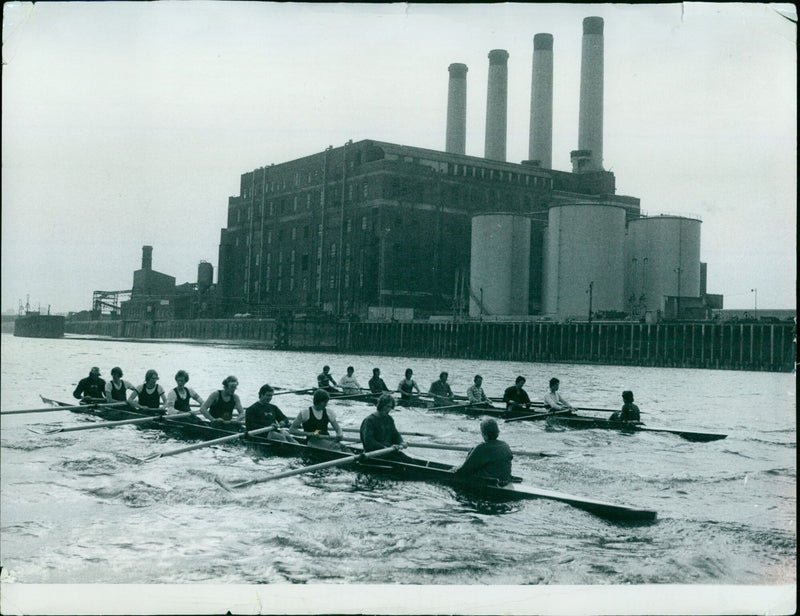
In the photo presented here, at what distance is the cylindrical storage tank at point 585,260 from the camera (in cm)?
6047

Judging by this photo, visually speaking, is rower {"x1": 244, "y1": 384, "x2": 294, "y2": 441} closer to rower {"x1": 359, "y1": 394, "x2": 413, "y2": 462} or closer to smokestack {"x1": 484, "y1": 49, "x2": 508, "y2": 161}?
rower {"x1": 359, "y1": 394, "x2": 413, "y2": 462}

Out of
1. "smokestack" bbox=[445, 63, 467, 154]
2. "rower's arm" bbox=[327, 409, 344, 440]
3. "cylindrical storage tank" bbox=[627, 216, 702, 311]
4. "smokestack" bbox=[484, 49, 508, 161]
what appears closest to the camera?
"rower's arm" bbox=[327, 409, 344, 440]

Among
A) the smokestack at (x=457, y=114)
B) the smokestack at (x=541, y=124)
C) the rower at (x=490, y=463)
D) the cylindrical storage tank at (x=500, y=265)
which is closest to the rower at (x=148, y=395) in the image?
the rower at (x=490, y=463)

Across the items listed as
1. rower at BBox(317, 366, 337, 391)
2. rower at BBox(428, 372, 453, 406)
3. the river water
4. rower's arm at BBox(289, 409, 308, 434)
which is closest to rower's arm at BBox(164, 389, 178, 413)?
the river water

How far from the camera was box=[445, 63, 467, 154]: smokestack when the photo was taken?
8475cm

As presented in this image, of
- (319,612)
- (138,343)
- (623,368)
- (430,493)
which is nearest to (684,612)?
(319,612)

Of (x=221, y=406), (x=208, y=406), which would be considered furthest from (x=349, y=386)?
(x=208, y=406)

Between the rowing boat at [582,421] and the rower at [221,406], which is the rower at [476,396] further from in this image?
the rower at [221,406]

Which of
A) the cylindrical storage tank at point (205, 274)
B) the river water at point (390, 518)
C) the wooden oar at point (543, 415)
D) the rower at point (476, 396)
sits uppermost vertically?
the cylindrical storage tank at point (205, 274)

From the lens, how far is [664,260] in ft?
204

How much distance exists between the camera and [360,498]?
12289mm

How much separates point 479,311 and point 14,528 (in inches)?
2357

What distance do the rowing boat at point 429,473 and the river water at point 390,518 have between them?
6.6 inches

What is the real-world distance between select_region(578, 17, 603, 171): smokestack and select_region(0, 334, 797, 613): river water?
6308 cm
